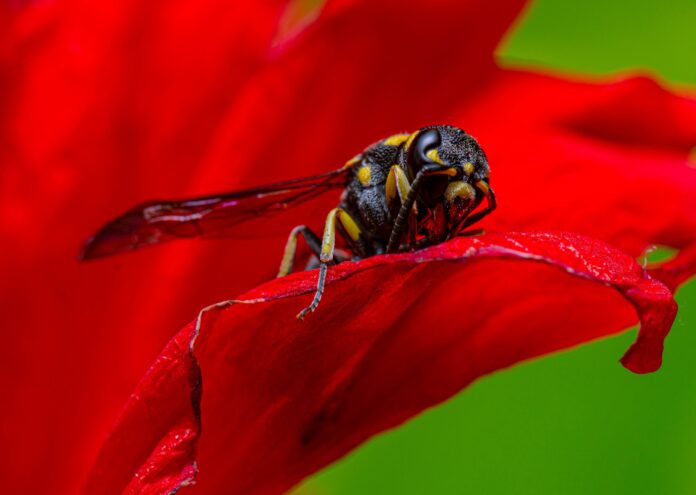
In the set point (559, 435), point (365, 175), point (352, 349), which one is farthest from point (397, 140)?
point (559, 435)

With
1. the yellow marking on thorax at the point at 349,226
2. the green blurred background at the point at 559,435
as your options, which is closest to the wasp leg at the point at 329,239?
the yellow marking on thorax at the point at 349,226

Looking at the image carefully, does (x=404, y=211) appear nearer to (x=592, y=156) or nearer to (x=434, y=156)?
(x=434, y=156)

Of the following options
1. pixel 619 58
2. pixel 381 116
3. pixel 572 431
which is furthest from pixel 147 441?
pixel 619 58

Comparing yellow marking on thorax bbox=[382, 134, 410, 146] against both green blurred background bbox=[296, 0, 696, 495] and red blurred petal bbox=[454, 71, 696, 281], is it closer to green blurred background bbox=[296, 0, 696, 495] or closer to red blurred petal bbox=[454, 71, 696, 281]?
red blurred petal bbox=[454, 71, 696, 281]

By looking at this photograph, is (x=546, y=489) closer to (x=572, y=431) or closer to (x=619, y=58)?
(x=572, y=431)

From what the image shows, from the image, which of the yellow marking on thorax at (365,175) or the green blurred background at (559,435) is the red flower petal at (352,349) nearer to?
the yellow marking on thorax at (365,175)

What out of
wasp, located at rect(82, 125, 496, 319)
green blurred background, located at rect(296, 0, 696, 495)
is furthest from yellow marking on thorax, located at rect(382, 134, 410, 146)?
green blurred background, located at rect(296, 0, 696, 495)
